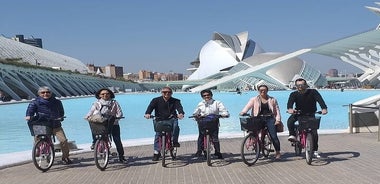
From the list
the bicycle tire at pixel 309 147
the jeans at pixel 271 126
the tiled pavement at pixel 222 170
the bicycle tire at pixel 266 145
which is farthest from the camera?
the bicycle tire at pixel 266 145

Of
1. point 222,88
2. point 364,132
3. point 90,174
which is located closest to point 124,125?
point 364,132

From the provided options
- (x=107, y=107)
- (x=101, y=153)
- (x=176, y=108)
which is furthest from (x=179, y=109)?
(x=101, y=153)

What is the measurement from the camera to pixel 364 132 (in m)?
9.65

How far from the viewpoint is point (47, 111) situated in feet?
20.7

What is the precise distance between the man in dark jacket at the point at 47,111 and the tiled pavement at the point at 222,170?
576 mm

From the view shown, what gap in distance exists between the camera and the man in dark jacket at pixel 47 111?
20.5ft

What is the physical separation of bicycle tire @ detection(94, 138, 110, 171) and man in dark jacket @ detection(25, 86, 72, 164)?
0.81 metres

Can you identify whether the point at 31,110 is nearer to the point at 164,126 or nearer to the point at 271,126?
the point at 164,126

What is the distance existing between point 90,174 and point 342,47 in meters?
32.4

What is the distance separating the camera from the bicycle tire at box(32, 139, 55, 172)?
6.01 m

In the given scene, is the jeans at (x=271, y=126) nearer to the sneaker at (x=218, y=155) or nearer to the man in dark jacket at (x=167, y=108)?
the sneaker at (x=218, y=155)

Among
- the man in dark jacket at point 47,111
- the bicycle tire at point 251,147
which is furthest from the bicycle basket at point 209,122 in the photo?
the man in dark jacket at point 47,111

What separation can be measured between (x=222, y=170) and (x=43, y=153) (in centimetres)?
276

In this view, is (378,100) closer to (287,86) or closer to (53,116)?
(53,116)
